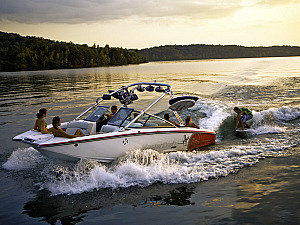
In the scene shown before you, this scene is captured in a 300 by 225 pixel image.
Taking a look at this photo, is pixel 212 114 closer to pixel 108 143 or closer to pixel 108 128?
pixel 108 128

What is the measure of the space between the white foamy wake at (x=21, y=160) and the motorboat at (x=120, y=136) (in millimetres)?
1072

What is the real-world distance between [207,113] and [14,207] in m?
13.3

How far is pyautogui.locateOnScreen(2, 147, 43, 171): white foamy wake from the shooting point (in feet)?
30.9

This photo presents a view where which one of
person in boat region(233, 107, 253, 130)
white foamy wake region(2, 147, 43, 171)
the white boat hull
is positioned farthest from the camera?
person in boat region(233, 107, 253, 130)

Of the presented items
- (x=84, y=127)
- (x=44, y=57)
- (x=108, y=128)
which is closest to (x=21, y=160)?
(x=84, y=127)

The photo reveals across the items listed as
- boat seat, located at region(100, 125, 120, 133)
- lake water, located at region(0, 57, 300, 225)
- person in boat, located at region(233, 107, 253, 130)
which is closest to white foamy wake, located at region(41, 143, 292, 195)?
lake water, located at region(0, 57, 300, 225)

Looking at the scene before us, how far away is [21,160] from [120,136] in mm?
3680

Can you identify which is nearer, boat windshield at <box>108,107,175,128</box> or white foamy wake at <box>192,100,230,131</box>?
boat windshield at <box>108,107,175,128</box>

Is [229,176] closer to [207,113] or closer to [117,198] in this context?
[117,198]

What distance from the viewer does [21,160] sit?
9703 millimetres

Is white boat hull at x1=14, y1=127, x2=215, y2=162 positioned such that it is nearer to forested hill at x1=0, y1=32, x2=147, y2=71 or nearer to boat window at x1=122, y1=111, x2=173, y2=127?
boat window at x1=122, y1=111, x2=173, y2=127

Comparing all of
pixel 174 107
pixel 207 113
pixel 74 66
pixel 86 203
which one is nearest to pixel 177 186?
pixel 86 203

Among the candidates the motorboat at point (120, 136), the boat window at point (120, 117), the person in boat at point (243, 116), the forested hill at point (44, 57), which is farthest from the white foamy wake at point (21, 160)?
the forested hill at point (44, 57)

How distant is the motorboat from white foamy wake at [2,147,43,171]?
1.07 meters
